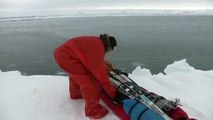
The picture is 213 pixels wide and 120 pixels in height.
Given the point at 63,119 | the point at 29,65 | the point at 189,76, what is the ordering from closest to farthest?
the point at 63,119
the point at 189,76
the point at 29,65

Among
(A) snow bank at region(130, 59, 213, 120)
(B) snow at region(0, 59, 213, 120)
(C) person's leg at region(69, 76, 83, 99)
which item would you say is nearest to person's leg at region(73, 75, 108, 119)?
(B) snow at region(0, 59, 213, 120)

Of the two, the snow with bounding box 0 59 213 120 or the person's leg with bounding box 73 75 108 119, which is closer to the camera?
the person's leg with bounding box 73 75 108 119

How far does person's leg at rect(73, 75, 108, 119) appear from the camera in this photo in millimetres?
3018

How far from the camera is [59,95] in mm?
3592

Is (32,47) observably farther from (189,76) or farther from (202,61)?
(189,76)

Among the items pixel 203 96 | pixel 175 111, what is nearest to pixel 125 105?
pixel 175 111

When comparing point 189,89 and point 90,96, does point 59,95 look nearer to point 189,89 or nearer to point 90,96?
point 90,96

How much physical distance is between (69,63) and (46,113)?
2.00 feet

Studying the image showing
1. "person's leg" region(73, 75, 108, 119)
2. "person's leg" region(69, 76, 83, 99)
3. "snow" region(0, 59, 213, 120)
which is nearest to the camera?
"person's leg" region(73, 75, 108, 119)

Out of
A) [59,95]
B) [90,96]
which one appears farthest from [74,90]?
[90,96]

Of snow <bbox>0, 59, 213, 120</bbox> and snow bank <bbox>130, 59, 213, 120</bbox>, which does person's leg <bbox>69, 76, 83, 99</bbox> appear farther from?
snow bank <bbox>130, 59, 213, 120</bbox>

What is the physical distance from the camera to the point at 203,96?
3.91 m

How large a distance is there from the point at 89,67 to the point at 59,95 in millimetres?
776

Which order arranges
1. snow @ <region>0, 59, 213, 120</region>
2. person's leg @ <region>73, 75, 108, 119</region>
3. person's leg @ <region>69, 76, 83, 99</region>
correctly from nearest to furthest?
person's leg @ <region>73, 75, 108, 119</region>, snow @ <region>0, 59, 213, 120</region>, person's leg @ <region>69, 76, 83, 99</region>
